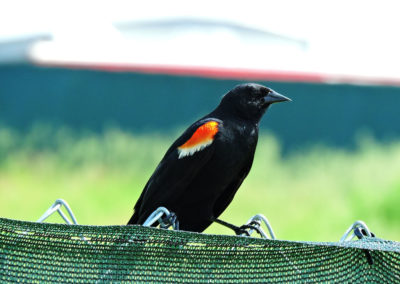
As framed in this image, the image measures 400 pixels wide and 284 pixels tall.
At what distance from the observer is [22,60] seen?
645 inches

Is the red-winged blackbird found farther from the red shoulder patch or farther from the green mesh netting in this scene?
the green mesh netting

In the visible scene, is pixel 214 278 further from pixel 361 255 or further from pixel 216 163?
pixel 216 163

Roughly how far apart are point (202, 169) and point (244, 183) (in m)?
8.34

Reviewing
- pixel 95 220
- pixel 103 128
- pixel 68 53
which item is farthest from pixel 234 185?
pixel 68 53

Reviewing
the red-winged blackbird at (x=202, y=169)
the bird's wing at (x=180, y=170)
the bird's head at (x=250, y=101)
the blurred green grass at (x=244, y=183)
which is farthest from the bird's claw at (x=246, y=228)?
the blurred green grass at (x=244, y=183)

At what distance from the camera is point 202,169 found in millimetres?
3908

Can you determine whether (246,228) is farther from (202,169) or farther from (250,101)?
(250,101)

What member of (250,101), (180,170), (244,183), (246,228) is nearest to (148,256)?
(246,228)

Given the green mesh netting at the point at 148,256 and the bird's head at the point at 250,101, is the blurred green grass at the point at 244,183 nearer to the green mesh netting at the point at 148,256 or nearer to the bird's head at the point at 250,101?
the bird's head at the point at 250,101

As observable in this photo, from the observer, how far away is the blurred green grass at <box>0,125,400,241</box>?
1138cm

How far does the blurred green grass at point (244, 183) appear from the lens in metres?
11.4

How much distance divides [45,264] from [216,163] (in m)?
1.75

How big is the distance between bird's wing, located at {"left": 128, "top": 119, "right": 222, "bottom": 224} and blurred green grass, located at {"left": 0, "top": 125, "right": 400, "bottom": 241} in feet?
20.5

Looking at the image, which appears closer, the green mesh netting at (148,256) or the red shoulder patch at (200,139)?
the green mesh netting at (148,256)
